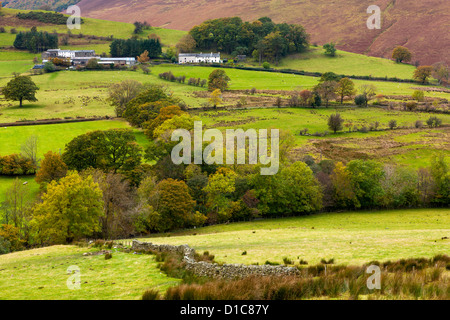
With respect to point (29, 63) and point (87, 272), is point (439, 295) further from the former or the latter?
point (29, 63)

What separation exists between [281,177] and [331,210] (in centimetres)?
749

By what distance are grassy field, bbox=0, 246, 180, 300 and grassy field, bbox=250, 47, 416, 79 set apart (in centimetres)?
13710

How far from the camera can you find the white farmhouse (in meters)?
158

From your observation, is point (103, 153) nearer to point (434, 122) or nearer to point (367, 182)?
point (367, 182)

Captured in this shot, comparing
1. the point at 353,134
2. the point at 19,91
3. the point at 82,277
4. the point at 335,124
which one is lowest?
the point at 82,277

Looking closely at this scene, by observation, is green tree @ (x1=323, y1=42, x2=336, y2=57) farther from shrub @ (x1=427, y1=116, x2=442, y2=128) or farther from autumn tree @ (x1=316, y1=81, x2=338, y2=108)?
shrub @ (x1=427, y1=116, x2=442, y2=128)

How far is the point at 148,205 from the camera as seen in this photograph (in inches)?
1561

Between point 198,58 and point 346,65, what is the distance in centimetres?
5931

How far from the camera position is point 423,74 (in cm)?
13412

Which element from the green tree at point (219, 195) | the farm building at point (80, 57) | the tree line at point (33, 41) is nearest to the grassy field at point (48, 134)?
the green tree at point (219, 195)

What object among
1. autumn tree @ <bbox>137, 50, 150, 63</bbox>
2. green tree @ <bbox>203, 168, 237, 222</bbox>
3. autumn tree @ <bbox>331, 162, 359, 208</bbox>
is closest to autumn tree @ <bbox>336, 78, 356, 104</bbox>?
autumn tree @ <bbox>331, 162, 359, 208</bbox>

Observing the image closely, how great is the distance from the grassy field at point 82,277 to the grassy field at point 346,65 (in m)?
137

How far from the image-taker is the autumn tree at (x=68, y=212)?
33156mm

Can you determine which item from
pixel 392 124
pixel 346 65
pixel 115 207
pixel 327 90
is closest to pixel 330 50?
pixel 346 65
